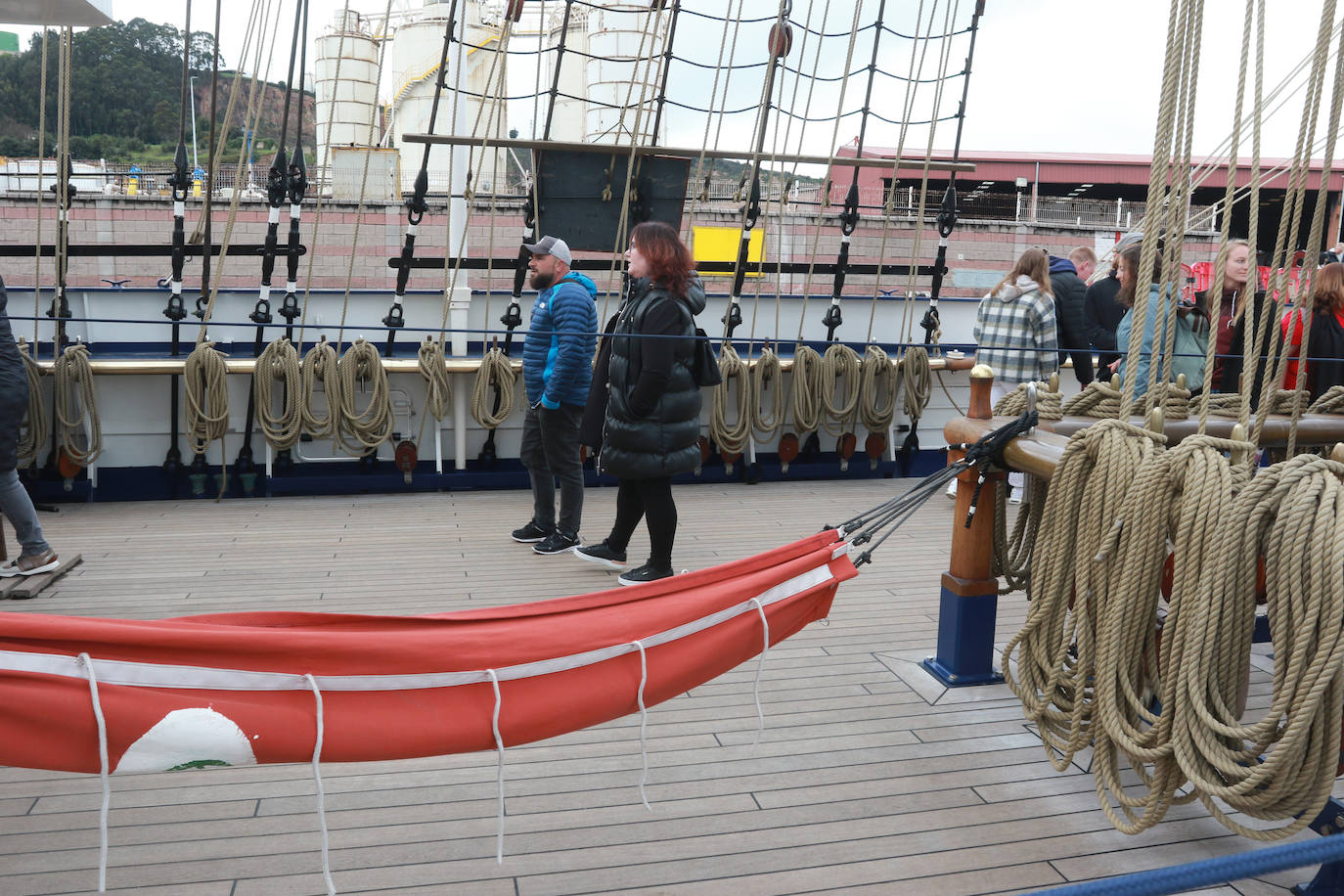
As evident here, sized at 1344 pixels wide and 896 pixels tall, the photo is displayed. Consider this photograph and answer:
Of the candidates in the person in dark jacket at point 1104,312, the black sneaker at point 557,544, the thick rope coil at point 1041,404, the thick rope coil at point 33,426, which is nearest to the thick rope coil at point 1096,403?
the thick rope coil at point 1041,404

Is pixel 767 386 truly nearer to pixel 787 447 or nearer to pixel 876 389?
pixel 787 447

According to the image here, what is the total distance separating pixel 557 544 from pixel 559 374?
2.50 feet

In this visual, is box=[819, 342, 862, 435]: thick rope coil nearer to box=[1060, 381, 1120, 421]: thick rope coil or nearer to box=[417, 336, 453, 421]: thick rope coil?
box=[417, 336, 453, 421]: thick rope coil

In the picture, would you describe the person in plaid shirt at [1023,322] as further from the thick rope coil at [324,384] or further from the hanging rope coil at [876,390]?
the thick rope coil at [324,384]

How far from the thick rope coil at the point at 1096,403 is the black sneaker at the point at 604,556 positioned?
177 centimetres

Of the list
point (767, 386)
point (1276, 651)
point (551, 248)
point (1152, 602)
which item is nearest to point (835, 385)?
point (767, 386)

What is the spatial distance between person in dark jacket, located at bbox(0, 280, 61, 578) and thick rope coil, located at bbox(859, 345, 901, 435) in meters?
3.96

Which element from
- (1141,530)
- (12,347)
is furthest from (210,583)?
(1141,530)

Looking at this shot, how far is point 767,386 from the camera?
595cm

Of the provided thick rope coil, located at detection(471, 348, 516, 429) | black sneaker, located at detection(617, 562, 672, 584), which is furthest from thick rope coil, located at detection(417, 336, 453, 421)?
black sneaker, located at detection(617, 562, 672, 584)

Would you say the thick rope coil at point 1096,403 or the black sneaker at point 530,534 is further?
the black sneaker at point 530,534

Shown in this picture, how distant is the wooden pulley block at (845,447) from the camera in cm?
613

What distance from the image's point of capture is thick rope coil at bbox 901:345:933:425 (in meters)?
6.04

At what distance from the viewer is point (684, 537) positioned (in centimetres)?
478
